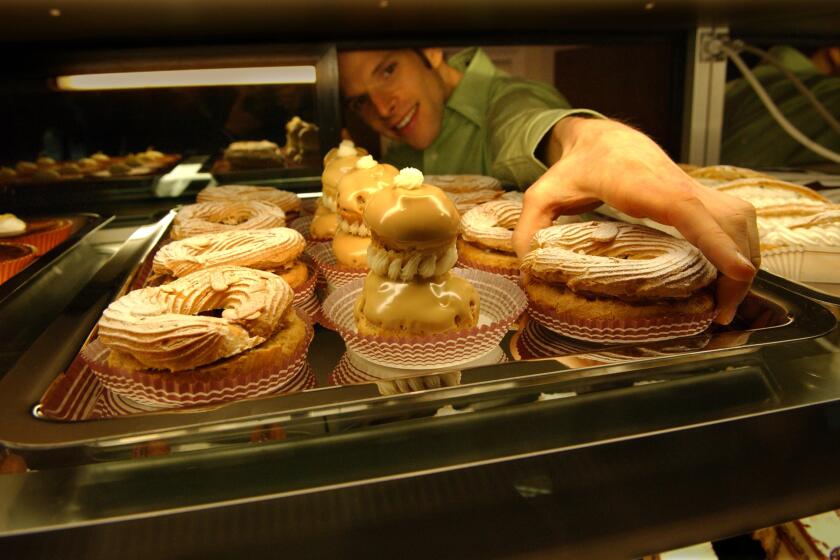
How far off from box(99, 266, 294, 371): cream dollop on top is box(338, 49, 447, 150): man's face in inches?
37.6

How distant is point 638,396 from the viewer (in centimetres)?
81

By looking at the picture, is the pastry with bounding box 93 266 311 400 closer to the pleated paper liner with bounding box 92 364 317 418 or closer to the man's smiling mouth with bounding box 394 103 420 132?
the pleated paper liner with bounding box 92 364 317 418

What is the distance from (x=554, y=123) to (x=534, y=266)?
2.07 feet

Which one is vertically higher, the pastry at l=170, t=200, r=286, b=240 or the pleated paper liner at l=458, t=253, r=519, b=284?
the pastry at l=170, t=200, r=286, b=240

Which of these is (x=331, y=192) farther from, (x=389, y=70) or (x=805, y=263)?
(x=805, y=263)

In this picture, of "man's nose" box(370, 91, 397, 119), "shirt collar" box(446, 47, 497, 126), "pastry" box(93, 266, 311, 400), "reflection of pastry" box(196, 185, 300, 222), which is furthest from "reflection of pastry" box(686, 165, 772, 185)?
"pastry" box(93, 266, 311, 400)

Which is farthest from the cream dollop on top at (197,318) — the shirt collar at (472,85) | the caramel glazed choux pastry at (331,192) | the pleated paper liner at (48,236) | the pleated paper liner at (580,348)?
the shirt collar at (472,85)

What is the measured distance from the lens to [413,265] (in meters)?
1.05

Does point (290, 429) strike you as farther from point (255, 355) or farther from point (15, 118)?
point (15, 118)

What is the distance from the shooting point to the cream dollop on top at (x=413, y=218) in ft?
3.30

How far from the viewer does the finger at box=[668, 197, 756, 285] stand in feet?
3.18

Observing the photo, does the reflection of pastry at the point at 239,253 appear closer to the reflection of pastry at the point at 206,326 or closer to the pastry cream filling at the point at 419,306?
the reflection of pastry at the point at 206,326

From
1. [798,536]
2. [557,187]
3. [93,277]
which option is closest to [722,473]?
[798,536]

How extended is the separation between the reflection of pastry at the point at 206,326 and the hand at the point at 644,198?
537 mm
